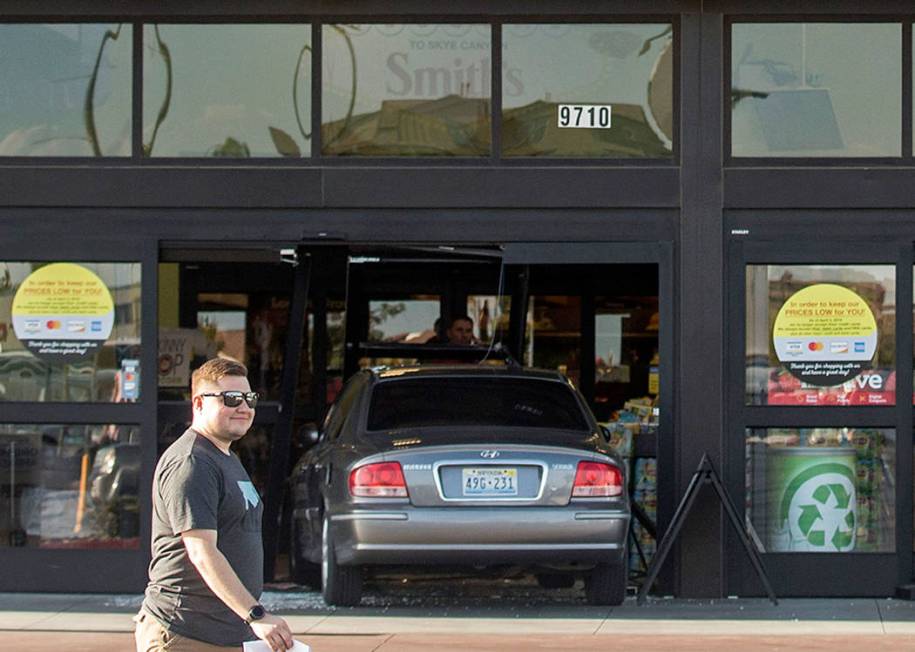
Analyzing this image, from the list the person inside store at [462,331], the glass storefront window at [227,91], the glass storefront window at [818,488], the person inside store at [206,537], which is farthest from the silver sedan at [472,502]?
the person inside store at [206,537]

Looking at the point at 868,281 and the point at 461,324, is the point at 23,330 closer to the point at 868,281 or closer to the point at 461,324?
the point at 461,324

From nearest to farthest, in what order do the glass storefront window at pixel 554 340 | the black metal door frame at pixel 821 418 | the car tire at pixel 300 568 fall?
the black metal door frame at pixel 821 418 < the car tire at pixel 300 568 < the glass storefront window at pixel 554 340

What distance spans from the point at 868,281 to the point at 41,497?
5588 mm

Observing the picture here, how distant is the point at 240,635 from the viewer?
5.74 meters

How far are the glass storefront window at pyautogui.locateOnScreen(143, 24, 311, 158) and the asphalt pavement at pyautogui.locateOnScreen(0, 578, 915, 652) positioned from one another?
298 cm

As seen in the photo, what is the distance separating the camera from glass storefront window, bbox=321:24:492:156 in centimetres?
1185

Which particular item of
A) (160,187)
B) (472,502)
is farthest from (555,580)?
(160,187)

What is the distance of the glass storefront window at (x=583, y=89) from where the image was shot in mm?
11805

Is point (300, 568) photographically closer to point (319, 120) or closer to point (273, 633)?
point (319, 120)

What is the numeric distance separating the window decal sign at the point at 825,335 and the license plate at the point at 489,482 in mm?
2294

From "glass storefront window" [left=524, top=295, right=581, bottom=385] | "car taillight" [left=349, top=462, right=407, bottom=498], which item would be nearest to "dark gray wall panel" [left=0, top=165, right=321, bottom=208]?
"car taillight" [left=349, top=462, right=407, bottom=498]

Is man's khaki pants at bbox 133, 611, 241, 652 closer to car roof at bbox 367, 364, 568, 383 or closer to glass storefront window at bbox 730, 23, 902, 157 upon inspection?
car roof at bbox 367, 364, 568, 383

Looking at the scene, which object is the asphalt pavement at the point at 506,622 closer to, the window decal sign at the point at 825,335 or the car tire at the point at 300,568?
the car tire at the point at 300,568

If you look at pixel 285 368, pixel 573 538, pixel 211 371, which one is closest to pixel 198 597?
pixel 211 371
